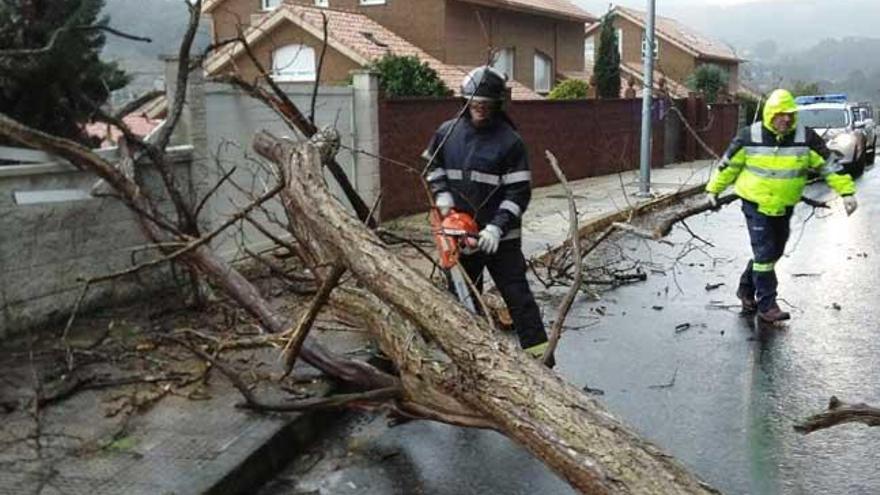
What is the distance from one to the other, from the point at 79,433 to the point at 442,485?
1.72 meters

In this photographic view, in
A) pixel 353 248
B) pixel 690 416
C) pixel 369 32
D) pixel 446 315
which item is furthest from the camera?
pixel 369 32

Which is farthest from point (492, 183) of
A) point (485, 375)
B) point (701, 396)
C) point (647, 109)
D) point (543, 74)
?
point (543, 74)

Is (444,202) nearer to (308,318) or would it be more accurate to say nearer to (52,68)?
(308,318)

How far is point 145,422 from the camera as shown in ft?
15.3

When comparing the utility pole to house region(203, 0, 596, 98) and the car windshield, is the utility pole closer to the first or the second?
house region(203, 0, 596, 98)

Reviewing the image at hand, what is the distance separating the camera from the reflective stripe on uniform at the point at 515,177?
5.30 metres

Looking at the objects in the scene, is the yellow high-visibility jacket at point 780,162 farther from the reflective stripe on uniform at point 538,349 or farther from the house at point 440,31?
the house at point 440,31

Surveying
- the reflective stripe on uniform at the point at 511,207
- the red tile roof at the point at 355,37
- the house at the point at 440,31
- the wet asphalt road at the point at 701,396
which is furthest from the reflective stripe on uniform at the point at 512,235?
the house at the point at 440,31

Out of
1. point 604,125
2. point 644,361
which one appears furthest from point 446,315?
point 604,125

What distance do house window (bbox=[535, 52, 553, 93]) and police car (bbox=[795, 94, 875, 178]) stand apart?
27.0ft

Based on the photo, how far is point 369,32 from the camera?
24.8m

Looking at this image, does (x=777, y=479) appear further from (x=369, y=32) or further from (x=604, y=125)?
(x=369, y=32)

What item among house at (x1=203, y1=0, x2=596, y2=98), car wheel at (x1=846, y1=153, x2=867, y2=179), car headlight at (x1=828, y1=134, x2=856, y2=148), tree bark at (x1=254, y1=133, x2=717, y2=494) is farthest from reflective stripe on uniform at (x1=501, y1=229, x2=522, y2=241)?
car wheel at (x1=846, y1=153, x2=867, y2=179)

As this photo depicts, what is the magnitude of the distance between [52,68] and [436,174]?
124 inches
